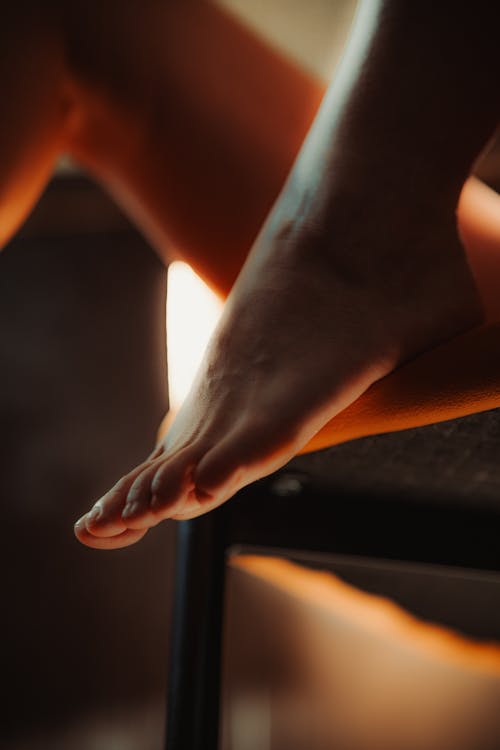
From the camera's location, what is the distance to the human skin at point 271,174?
406mm

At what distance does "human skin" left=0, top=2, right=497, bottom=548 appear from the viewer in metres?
0.41

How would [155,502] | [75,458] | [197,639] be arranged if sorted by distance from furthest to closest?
[75,458]
[197,639]
[155,502]

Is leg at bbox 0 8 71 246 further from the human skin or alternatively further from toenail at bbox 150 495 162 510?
toenail at bbox 150 495 162 510

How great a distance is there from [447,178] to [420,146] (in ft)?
0.08

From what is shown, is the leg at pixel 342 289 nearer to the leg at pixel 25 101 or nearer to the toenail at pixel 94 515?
the toenail at pixel 94 515

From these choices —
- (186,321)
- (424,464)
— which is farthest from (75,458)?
(424,464)

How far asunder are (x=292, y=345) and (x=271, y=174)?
198 mm

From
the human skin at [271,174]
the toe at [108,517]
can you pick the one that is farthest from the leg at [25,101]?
the toe at [108,517]

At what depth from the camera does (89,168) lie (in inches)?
26.5

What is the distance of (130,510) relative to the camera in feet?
1.24

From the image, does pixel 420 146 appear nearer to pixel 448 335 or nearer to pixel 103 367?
pixel 448 335

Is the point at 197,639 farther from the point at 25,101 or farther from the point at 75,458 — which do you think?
the point at 75,458

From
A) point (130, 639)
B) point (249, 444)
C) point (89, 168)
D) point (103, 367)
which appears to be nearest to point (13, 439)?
point (103, 367)

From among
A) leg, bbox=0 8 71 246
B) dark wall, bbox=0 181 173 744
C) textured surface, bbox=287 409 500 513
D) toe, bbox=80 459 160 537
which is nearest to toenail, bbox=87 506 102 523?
toe, bbox=80 459 160 537
